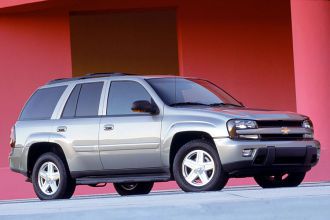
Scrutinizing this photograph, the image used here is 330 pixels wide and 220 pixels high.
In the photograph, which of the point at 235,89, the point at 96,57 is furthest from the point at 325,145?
the point at 96,57

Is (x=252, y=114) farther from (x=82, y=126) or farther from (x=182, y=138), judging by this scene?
(x=82, y=126)

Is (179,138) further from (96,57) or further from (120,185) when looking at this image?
(96,57)

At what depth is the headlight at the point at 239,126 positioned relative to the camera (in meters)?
12.5

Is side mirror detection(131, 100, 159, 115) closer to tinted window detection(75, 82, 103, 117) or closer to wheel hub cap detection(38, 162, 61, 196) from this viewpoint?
tinted window detection(75, 82, 103, 117)

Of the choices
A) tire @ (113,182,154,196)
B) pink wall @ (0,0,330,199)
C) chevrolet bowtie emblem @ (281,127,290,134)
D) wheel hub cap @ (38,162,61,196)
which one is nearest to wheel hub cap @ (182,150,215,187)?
chevrolet bowtie emblem @ (281,127,290,134)

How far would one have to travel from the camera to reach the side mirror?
1307cm

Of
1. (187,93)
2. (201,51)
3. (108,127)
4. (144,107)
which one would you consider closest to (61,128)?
(108,127)

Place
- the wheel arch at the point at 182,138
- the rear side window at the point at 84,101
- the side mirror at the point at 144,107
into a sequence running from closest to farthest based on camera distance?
the wheel arch at the point at 182,138, the side mirror at the point at 144,107, the rear side window at the point at 84,101

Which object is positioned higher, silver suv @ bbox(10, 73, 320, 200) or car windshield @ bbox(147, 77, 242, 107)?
car windshield @ bbox(147, 77, 242, 107)

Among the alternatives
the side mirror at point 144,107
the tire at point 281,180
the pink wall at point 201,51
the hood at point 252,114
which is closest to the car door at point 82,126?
the side mirror at point 144,107

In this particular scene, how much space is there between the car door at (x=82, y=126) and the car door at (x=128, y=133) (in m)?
0.14

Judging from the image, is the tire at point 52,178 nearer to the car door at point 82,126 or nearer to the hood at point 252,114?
the car door at point 82,126

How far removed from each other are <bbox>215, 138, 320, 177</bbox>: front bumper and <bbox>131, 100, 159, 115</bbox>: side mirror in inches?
39.3

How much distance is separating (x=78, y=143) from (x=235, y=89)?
30.4 ft
